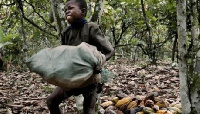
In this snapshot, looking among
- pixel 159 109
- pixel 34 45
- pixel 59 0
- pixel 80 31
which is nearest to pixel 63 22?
pixel 59 0

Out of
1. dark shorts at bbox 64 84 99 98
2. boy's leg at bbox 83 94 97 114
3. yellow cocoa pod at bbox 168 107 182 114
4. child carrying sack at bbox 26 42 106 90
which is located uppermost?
child carrying sack at bbox 26 42 106 90

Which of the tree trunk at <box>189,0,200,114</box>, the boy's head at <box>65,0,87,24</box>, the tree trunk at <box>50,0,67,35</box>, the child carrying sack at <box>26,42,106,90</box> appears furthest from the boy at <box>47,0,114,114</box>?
the tree trunk at <box>189,0,200,114</box>

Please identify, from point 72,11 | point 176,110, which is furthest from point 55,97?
point 176,110

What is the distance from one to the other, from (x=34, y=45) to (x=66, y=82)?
1622cm

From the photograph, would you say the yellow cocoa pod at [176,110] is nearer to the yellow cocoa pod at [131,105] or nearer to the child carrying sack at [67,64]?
the yellow cocoa pod at [131,105]

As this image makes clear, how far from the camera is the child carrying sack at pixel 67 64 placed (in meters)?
2.03

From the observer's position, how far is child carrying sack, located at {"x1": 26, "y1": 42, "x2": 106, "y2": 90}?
6.64ft

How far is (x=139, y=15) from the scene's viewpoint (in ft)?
30.5

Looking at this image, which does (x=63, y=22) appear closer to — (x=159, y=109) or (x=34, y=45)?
(x=159, y=109)

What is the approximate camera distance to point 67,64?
2.05 metres

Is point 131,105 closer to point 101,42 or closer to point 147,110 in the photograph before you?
point 147,110

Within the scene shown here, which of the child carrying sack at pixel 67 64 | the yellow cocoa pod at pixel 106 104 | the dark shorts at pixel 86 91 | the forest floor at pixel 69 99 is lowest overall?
the forest floor at pixel 69 99

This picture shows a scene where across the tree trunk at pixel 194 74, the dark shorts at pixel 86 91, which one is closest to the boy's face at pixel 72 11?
the dark shorts at pixel 86 91

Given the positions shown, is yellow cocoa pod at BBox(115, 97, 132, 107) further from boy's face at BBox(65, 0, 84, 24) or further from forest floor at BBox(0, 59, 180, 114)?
boy's face at BBox(65, 0, 84, 24)
